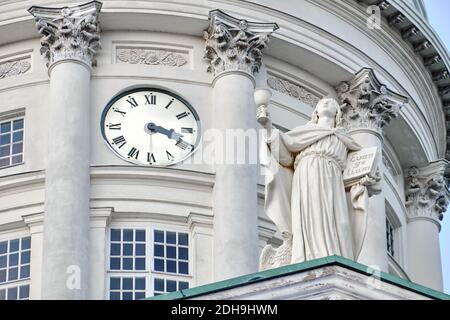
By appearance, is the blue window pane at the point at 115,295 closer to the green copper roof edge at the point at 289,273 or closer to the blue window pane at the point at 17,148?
the blue window pane at the point at 17,148


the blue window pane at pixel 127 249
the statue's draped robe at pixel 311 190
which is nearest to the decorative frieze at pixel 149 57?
the blue window pane at pixel 127 249

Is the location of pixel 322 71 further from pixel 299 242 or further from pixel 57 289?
pixel 299 242

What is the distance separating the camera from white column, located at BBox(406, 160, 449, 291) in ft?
157

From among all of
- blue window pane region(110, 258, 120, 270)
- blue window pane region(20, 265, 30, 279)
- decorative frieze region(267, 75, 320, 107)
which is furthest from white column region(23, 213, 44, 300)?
decorative frieze region(267, 75, 320, 107)

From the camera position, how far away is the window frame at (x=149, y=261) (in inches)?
1622

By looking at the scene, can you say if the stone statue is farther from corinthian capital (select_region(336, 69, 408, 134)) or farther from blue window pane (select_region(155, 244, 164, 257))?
corinthian capital (select_region(336, 69, 408, 134))

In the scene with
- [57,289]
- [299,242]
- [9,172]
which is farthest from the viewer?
[9,172]

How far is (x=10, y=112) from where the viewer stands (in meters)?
43.3

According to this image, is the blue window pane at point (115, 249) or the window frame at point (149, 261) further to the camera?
the blue window pane at point (115, 249)

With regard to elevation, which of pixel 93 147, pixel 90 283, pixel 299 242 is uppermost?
pixel 93 147

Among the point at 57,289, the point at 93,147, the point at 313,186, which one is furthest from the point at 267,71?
the point at 313,186

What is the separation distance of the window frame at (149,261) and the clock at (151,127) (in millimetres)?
1485

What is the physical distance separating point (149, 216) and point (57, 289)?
3008mm

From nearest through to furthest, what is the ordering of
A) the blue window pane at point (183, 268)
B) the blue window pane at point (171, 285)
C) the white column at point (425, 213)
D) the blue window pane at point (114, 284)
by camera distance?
the blue window pane at point (114, 284)
the blue window pane at point (171, 285)
the blue window pane at point (183, 268)
the white column at point (425, 213)
